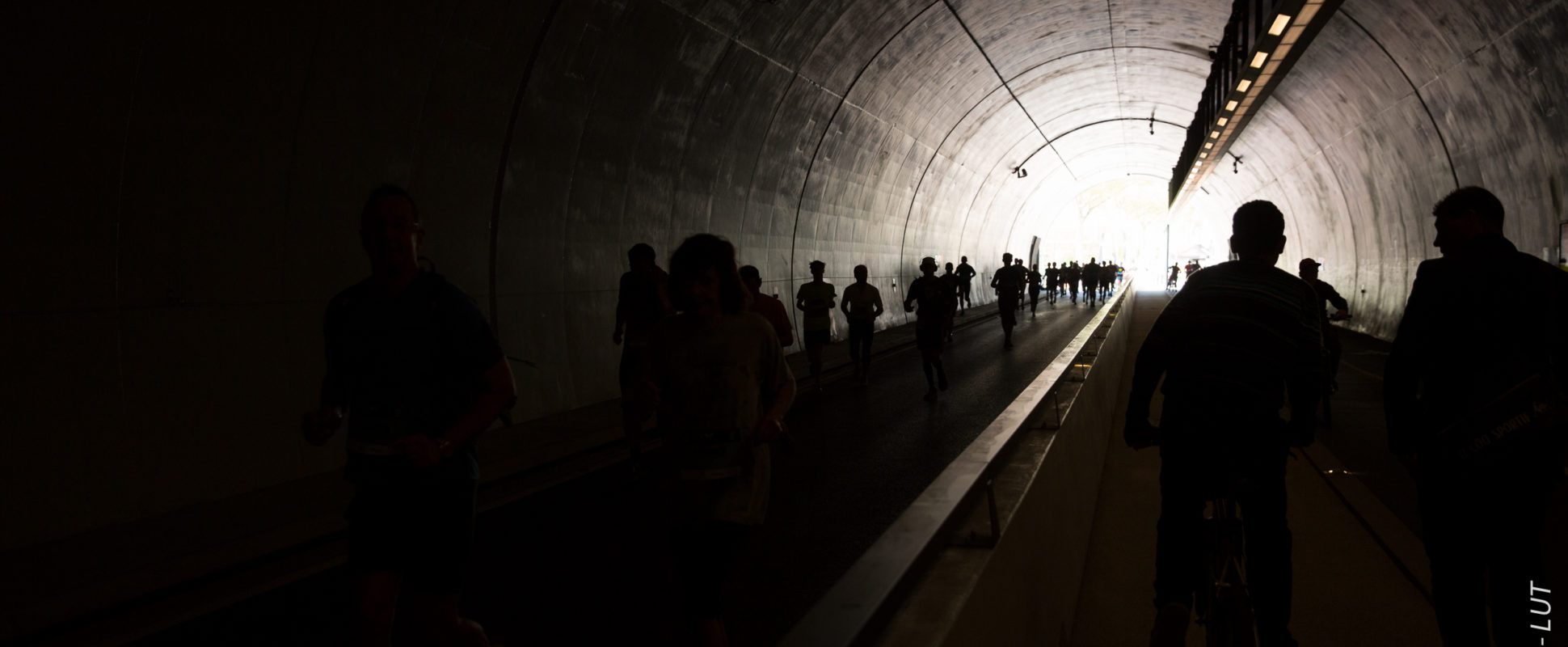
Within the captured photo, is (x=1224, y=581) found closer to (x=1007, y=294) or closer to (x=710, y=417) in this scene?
(x=710, y=417)

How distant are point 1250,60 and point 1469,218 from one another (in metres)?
8.71

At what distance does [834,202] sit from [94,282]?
16485 millimetres

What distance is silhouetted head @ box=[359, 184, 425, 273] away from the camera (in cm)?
339

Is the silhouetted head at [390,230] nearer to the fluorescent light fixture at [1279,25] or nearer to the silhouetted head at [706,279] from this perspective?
the silhouetted head at [706,279]

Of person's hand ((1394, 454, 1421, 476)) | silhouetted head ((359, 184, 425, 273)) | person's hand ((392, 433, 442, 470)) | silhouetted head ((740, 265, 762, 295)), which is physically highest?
silhouetted head ((359, 184, 425, 273))

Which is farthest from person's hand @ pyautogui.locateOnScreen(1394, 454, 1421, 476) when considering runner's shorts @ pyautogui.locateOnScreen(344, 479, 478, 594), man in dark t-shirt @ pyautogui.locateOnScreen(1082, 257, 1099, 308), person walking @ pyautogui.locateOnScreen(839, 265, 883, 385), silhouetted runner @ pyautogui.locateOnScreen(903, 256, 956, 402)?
man in dark t-shirt @ pyautogui.locateOnScreen(1082, 257, 1099, 308)

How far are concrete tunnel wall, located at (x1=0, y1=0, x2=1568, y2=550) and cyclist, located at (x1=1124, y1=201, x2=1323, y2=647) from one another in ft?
20.2

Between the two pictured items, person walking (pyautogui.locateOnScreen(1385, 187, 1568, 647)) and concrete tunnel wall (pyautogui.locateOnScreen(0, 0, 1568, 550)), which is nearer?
person walking (pyautogui.locateOnScreen(1385, 187, 1568, 647))

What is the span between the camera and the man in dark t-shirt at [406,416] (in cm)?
327

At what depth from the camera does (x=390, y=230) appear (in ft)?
11.1

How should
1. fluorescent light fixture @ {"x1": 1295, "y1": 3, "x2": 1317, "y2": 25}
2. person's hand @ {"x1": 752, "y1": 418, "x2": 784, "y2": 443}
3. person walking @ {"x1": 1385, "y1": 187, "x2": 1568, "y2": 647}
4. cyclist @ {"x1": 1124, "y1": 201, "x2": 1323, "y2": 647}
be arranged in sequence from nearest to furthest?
person walking @ {"x1": 1385, "y1": 187, "x2": 1568, "y2": 647} → person's hand @ {"x1": 752, "y1": 418, "x2": 784, "y2": 443} → cyclist @ {"x1": 1124, "y1": 201, "x2": 1323, "y2": 647} → fluorescent light fixture @ {"x1": 1295, "y1": 3, "x2": 1317, "y2": 25}

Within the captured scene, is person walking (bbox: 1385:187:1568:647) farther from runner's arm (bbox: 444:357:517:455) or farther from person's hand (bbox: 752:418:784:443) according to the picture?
runner's arm (bbox: 444:357:517:455)

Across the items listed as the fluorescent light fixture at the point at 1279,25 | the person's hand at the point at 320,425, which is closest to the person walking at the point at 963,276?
the fluorescent light fixture at the point at 1279,25

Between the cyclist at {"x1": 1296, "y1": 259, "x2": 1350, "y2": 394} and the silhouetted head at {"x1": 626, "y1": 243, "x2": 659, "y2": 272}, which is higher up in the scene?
the silhouetted head at {"x1": 626, "y1": 243, "x2": 659, "y2": 272}
